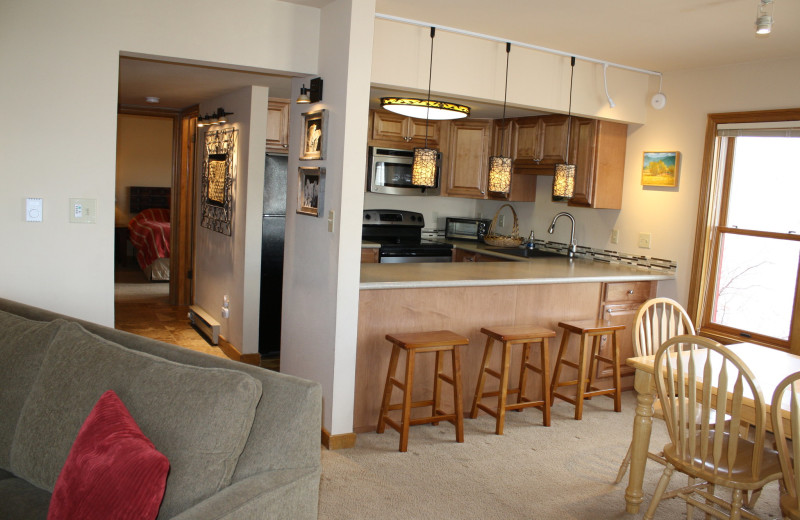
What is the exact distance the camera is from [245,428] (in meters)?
1.69

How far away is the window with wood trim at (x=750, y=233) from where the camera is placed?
3.98 meters

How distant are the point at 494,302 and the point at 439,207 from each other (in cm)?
256

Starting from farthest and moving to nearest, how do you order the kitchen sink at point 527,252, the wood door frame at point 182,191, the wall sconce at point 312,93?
the wood door frame at point 182,191 → the kitchen sink at point 527,252 → the wall sconce at point 312,93

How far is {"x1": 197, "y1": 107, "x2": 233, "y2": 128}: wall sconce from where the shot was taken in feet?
17.1

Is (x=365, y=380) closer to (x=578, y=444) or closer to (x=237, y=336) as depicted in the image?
(x=578, y=444)

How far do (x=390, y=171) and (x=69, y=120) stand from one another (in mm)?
3044

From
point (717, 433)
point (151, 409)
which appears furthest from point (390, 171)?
point (151, 409)

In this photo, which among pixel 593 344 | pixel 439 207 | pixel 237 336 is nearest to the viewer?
pixel 593 344

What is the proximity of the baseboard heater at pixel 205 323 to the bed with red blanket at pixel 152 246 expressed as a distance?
255 cm

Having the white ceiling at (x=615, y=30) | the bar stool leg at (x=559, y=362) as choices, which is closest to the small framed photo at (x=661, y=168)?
the white ceiling at (x=615, y=30)

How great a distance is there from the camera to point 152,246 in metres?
8.53

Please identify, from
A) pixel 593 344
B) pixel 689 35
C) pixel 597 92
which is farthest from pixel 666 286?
pixel 689 35

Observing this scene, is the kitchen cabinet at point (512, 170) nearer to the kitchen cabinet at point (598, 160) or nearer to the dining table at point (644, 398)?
the kitchen cabinet at point (598, 160)

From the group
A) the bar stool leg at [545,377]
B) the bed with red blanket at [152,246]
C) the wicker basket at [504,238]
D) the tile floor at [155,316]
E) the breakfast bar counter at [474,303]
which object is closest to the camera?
the breakfast bar counter at [474,303]
